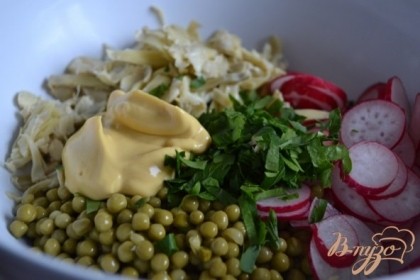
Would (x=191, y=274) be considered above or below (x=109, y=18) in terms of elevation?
below

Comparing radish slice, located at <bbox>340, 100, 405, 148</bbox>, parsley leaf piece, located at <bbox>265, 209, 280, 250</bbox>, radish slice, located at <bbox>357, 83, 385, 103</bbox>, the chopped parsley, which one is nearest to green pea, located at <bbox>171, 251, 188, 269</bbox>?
the chopped parsley

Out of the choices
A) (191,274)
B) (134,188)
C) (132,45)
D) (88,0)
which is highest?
(88,0)

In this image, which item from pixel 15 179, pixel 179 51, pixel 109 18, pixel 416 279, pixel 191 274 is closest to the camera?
pixel 416 279

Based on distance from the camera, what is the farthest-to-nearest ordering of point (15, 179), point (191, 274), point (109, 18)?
point (109, 18) < point (15, 179) < point (191, 274)

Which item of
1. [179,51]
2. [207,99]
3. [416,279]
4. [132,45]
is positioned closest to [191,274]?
[416,279]

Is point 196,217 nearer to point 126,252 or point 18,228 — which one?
point 126,252

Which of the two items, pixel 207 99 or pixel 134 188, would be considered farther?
pixel 207 99

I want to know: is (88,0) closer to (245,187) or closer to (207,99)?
(207,99)

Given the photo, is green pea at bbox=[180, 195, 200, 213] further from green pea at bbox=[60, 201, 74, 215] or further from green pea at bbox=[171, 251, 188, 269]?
green pea at bbox=[60, 201, 74, 215]
